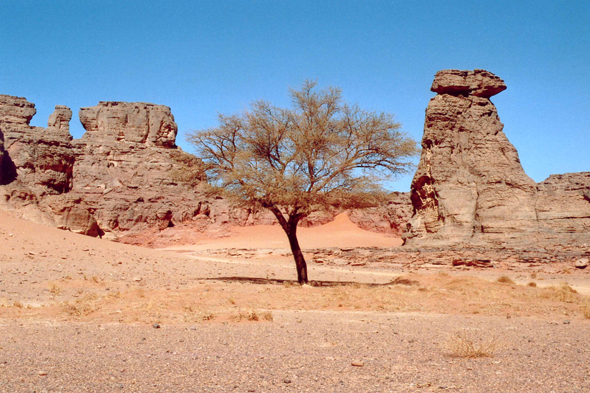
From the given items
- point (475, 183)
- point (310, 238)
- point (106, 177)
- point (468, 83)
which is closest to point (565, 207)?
point (475, 183)

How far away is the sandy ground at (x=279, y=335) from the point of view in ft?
15.5

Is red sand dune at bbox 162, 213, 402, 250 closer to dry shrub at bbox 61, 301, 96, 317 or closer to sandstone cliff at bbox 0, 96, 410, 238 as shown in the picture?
sandstone cliff at bbox 0, 96, 410, 238

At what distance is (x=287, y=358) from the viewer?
5727mm

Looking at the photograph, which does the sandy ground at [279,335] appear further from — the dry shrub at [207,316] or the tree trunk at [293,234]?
the tree trunk at [293,234]

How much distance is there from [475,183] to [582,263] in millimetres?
7157

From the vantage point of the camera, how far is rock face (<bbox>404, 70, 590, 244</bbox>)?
78.3 ft

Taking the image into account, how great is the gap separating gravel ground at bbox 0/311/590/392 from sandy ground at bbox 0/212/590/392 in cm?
2

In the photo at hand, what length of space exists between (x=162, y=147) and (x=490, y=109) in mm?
36632

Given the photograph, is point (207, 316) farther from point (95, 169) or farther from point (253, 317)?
point (95, 169)

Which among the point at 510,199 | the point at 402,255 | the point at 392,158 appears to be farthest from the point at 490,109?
the point at 392,158

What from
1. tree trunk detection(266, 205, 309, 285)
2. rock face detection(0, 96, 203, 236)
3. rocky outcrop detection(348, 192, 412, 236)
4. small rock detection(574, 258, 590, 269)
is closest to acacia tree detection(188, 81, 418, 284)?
tree trunk detection(266, 205, 309, 285)

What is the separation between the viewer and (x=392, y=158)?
1677cm

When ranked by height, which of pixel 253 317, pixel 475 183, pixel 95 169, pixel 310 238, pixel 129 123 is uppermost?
pixel 129 123

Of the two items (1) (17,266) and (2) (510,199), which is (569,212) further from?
(1) (17,266)
